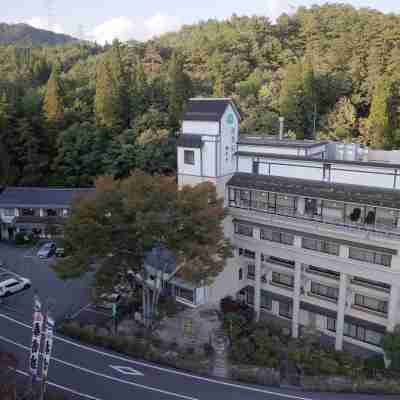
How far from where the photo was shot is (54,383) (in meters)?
16.5

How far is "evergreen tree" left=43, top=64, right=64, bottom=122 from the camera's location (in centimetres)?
4094

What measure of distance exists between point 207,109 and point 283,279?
33.7 ft

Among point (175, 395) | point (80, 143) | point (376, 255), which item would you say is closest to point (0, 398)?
point (175, 395)

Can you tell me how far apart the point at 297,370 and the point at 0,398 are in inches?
480

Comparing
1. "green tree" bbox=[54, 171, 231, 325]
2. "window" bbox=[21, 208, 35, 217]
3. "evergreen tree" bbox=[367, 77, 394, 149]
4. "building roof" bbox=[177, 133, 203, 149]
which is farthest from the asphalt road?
"evergreen tree" bbox=[367, 77, 394, 149]

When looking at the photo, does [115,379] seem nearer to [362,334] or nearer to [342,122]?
[362,334]

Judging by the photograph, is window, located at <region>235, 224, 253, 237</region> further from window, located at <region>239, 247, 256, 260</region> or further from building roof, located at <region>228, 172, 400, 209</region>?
building roof, located at <region>228, 172, 400, 209</region>

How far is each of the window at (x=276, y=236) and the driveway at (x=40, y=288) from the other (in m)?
11.1

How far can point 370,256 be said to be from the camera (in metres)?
19.1

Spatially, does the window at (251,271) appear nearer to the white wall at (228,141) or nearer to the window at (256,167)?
the window at (256,167)

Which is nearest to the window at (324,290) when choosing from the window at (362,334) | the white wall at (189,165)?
the window at (362,334)

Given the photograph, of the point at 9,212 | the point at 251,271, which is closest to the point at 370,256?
the point at 251,271

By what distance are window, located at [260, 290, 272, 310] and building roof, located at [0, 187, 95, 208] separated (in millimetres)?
17537

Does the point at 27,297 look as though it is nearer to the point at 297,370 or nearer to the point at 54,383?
the point at 54,383
